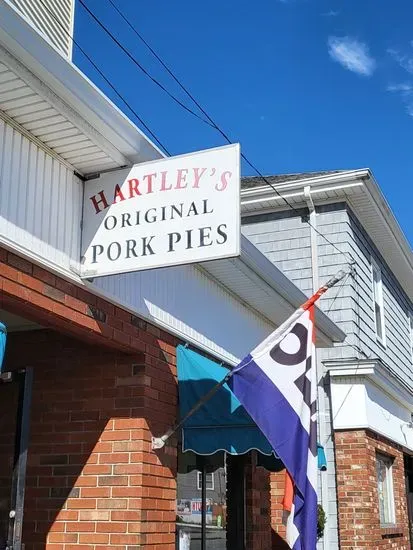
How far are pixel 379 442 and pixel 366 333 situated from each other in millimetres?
2021

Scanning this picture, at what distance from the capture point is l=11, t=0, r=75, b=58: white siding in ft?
22.7

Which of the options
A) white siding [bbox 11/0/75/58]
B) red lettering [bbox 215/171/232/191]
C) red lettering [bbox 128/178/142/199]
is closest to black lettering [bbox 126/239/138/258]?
red lettering [bbox 128/178/142/199]

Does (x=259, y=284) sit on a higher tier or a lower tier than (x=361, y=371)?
higher

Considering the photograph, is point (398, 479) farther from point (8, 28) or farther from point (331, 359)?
point (8, 28)

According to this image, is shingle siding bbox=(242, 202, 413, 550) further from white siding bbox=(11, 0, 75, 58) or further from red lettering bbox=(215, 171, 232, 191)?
red lettering bbox=(215, 171, 232, 191)

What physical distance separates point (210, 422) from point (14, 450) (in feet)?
5.99

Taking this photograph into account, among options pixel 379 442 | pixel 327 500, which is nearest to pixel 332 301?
pixel 379 442

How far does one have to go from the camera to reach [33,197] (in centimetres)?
500

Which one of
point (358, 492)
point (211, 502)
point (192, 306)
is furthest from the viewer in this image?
point (358, 492)

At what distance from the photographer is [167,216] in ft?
17.1

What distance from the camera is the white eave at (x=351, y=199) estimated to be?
12984mm

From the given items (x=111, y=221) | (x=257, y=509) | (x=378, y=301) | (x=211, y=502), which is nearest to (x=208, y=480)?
(x=211, y=502)

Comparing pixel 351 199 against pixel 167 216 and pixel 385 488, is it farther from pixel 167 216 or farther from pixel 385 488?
pixel 167 216

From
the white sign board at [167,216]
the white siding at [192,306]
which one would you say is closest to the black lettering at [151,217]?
the white sign board at [167,216]
